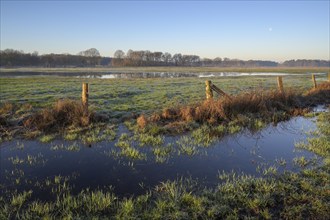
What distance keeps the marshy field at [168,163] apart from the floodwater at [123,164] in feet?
0.10

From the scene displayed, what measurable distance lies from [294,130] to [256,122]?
1.76 metres

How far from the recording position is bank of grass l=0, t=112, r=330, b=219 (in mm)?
4930

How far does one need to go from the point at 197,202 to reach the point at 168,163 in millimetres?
2633

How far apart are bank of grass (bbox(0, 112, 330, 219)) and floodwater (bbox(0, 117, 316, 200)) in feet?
1.40

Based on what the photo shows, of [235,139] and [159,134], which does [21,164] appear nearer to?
[159,134]

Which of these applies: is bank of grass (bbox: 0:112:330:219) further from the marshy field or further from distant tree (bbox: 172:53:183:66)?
distant tree (bbox: 172:53:183:66)

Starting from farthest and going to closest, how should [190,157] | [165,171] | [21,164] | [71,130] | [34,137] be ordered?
[71,130] < [34,137] < [190,157] < [21,164] < [165,171]

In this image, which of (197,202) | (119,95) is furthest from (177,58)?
(197,202)

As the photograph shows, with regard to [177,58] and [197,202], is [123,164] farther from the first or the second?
[177,58]

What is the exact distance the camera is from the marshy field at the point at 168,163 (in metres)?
5.19

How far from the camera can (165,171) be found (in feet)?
23.7

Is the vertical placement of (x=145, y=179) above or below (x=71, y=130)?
below

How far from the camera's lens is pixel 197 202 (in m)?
5.25

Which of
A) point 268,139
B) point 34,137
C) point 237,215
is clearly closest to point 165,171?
point 237,215
